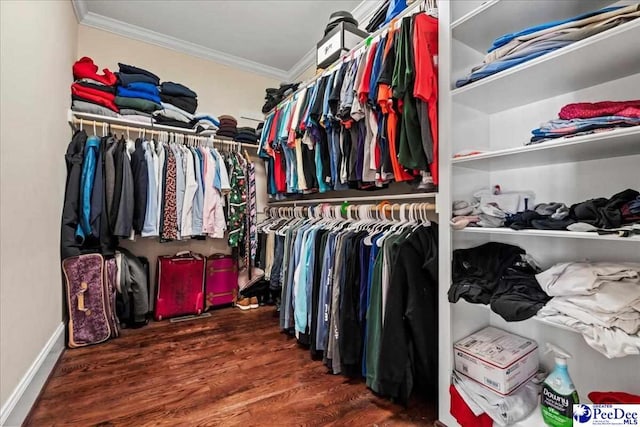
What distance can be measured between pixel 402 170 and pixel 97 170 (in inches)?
89.6

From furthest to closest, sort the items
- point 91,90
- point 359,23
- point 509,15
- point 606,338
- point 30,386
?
point 359,23 < point 91,90 < point 30,386 < point 509,15 < point 606,338

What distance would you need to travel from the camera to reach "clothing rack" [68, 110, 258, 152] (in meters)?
2.35

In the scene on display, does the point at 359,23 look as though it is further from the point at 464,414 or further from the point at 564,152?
the point at 464,414

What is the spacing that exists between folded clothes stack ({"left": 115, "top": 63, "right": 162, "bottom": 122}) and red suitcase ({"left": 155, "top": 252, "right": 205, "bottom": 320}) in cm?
132

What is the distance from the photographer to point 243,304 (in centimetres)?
289

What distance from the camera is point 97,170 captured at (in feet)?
7.30

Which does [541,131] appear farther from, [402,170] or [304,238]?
[304,238]

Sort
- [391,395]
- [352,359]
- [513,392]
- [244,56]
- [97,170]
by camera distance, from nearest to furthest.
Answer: [513,392] → [391,395] → [352,359] → [97,170] → [244,56]

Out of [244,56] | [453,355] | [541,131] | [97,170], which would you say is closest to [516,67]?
[541,131]

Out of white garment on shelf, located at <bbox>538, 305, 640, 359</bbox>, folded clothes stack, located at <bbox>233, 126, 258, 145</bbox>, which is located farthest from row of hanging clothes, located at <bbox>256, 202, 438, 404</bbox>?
folded clothes stack, located at <bbox>233, 126, 258, 145</bbox>

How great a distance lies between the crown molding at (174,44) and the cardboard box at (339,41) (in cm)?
157

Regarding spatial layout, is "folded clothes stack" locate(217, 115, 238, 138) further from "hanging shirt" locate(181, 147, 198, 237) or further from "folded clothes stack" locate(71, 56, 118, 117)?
"folded clothes stack" locate(71, 56, 118, 117)

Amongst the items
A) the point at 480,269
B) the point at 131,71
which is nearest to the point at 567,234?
the point at 480,269

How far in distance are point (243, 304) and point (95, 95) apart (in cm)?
224
